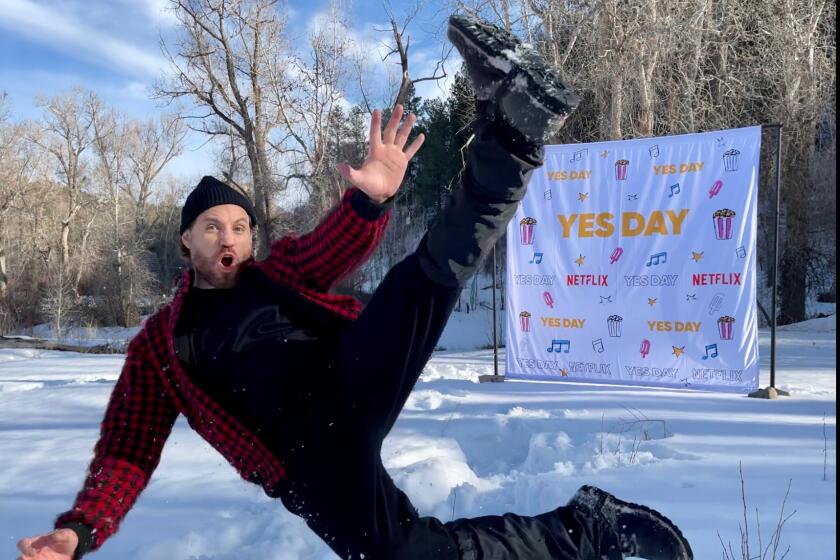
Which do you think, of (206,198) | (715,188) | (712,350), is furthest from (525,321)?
(206,198)

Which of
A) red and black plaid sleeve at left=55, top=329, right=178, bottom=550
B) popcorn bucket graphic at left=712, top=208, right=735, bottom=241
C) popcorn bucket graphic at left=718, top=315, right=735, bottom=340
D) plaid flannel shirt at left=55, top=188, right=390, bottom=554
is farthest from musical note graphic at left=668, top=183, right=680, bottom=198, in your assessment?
red and black plaid sleeve at left=55, top=329, right=178, bottom=550

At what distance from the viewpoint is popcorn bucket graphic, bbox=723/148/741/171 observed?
16.4 ft

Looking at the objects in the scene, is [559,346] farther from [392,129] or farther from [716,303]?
[392,129]

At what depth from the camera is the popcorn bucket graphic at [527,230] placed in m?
5.82

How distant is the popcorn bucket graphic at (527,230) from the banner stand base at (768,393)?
91.2 inches

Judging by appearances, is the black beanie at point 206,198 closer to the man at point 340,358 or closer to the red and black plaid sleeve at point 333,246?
the man at point 340,358

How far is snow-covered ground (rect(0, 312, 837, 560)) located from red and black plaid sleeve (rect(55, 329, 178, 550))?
2.87ft

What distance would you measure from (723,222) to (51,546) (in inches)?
201

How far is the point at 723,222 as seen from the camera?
5023mm

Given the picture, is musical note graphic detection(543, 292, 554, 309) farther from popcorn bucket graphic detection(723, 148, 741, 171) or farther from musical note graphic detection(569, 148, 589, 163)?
popcorn bucket graphic detection(723, 148, 741, 171)

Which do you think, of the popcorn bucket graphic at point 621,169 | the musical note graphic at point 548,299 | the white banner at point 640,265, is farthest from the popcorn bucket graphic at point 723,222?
the musical note graphic at point 548,299

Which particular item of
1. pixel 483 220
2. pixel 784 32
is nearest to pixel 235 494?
pixel 483 220

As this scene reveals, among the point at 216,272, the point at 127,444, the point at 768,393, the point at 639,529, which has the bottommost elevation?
the point at 768,393

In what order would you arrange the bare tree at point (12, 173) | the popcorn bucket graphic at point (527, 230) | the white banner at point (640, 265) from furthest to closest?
the bare tree at point (12, 173) < the popcorn bucket graphic at point (527, 230) < the white banner at point (640, 265)
